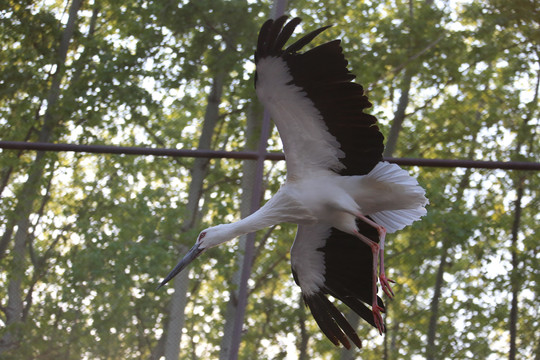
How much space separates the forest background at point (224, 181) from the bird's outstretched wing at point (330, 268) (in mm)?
5026

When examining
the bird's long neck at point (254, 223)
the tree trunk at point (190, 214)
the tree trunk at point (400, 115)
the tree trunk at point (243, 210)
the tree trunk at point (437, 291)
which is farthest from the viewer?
the tree trunk at point (400, 115)

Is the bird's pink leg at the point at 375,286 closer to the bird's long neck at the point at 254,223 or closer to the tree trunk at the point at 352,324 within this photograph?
the bird's long neck at the point at 254,223

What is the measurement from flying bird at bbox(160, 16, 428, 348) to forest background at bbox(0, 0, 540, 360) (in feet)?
17.3

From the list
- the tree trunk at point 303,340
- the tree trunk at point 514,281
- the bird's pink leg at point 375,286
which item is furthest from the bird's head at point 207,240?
the tree trunk at point 303,340

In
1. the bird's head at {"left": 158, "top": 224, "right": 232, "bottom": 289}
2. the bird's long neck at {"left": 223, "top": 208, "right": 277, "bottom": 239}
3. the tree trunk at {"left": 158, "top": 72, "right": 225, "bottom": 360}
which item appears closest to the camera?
the bird's long neck at {"left": 223, "top": 208, "right": 277, "bottom": 239}

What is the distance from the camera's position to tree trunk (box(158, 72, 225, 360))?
1051 centimetres

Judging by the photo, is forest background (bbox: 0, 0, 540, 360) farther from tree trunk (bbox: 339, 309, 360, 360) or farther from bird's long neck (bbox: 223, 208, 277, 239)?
bird's long neck (bbox: 223, 208, 277, 239)

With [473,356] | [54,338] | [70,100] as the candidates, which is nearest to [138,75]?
[70,100]

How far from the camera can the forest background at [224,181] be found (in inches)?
452

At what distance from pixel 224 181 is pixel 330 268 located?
661cm

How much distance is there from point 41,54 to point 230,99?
9.49 feet

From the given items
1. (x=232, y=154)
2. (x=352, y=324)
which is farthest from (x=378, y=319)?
(x=352, y=324)

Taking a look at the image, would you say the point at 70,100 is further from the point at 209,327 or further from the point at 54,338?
the point at 209,327

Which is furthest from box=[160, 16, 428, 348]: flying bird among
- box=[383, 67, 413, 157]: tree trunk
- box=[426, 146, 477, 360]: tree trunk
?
box=[383, 67, 413, 157]: tree trunk
